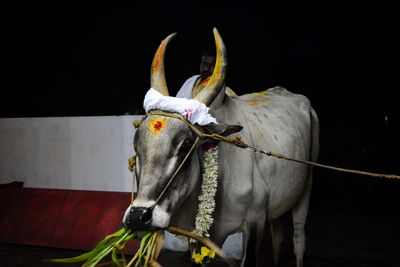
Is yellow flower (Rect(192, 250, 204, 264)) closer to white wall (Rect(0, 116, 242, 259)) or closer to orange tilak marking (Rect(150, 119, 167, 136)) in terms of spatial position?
orange tilak marking (Rect(150, 119, 167, 136))

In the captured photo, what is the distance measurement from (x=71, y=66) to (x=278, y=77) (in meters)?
3.96

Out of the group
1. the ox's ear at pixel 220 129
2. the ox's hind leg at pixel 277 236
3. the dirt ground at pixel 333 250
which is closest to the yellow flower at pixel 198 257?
the ox's ear at pixel 220 129

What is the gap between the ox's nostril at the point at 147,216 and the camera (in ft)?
8.59

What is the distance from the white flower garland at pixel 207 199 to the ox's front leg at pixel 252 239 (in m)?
0.45

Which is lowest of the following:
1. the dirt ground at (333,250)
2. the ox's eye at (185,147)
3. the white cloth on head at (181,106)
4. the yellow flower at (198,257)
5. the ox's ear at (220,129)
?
the dirt ground at (333,250)

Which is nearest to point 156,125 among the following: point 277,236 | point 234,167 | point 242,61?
point 234,167

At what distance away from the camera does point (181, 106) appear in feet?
10.0

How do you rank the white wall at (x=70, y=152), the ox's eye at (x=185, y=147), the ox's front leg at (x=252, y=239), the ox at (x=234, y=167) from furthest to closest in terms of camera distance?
the white wall at (x=70, y=152), the ox's front leg at (x=252, y=239), the ox's eye at (x=185, y=147), the ox at (x=234, y=167)

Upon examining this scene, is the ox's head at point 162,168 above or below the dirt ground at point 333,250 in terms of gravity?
above

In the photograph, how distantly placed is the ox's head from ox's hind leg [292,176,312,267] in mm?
1824

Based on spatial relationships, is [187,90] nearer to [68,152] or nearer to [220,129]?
[220,129]

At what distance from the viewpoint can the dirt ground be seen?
5.23 m

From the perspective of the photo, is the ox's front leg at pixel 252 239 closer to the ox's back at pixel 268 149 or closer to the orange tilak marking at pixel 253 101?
the ox's back at pixel 268 149

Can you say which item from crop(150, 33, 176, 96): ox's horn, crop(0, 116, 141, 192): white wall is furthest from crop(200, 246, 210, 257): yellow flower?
crop(0, 116, 141, 192): white wall
